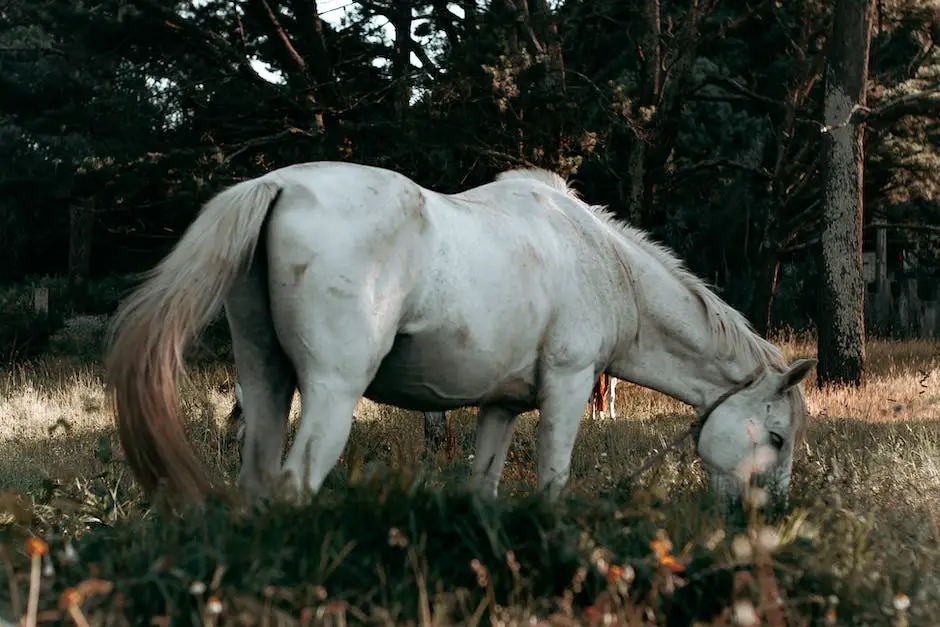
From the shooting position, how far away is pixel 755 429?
5.43 metres

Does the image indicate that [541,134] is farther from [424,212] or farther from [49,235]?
[49,235]

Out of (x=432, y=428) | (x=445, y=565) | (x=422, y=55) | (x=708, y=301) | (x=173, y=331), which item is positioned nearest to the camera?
(x=445, y=565)

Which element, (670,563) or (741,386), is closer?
(670,563)

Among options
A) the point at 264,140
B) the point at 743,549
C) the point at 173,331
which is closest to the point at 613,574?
the point at 743,549

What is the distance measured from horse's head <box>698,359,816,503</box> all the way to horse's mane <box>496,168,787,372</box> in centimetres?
12

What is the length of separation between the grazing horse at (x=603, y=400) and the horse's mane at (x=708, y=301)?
425cm

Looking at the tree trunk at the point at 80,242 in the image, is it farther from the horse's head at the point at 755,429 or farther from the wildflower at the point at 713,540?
the wildflower at the point at 713,540

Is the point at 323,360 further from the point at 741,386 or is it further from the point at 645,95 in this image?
the point at 645,95

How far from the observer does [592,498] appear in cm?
418

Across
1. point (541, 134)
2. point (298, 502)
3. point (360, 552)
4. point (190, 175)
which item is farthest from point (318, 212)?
point (190, 175)

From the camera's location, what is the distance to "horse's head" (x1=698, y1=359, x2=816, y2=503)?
534 cm

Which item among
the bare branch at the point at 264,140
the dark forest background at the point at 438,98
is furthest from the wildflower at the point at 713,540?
the bare branch at the point at 264,140

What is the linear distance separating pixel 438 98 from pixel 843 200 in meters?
5.44

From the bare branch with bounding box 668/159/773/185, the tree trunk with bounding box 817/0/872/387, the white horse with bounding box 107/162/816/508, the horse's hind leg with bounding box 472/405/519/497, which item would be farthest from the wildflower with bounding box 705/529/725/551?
the bare branch with bounding box 668/159/773/185
